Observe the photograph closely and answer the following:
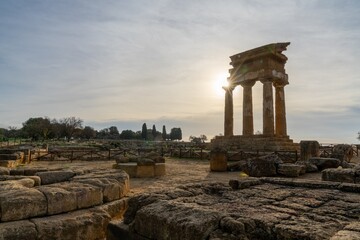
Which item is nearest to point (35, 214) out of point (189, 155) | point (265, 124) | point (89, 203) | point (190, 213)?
point (89, 203)

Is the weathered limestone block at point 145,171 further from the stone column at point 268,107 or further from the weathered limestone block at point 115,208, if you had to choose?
the stone column at point 268,107

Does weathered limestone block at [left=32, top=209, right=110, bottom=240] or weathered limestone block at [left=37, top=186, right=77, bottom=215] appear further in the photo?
weathered limestone block at [left=37, top=186, right=77, bottom=215]

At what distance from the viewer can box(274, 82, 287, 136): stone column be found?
2678 cm

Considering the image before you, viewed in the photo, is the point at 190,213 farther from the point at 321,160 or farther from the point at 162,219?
the point at 321,160

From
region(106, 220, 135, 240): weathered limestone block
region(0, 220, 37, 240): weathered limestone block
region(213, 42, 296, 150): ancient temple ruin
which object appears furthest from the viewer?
region(213, 42, 296, 150): ancient temple ruin

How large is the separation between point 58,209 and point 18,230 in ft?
2.59

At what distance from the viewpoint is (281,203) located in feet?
11.6

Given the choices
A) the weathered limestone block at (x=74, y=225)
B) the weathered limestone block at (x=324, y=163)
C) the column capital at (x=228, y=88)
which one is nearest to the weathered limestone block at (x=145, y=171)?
the weathered limestone block at (x=74, y=225)

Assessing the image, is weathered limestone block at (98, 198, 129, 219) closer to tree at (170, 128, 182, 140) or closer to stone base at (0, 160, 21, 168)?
stone base at (0, 160, 21, 168)

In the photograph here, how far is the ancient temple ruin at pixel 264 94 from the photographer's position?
78.3ft

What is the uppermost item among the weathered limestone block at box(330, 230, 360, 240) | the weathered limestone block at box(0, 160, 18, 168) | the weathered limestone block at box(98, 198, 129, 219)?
the weathered limestone block at box(330, 230, 360, 240)

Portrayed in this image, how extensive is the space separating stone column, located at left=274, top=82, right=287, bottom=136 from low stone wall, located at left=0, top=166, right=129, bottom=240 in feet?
76.3

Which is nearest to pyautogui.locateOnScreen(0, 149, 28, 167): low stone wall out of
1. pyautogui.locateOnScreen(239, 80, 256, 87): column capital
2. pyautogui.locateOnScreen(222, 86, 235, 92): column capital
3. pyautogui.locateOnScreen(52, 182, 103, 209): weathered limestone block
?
pyautogui.locateOnScreen(52, 182, 103, 209): weathered limestone block

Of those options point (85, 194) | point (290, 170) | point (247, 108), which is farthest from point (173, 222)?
point (247, 108)
